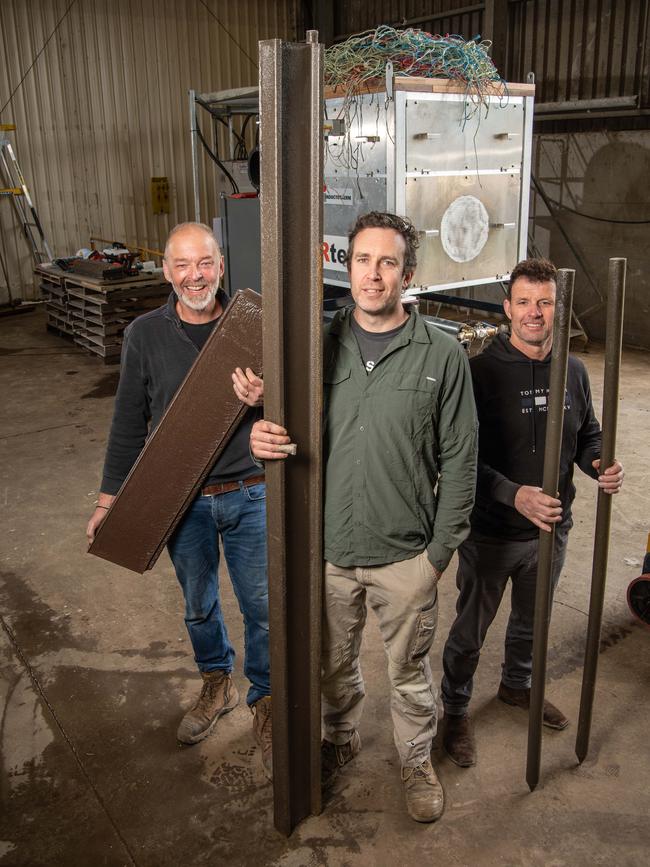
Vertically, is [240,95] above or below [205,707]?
above

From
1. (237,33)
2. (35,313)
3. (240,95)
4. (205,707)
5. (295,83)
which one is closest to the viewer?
(295,83)

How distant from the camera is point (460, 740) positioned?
2816 mm

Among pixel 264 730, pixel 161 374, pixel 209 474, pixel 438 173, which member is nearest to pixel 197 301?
pixel 161 374

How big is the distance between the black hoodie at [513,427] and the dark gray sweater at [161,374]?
0.79 meters

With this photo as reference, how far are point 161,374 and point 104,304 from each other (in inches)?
245

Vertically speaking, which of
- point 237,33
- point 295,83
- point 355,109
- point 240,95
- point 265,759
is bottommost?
point 265,759

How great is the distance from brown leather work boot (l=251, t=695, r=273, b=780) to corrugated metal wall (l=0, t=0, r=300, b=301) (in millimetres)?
10008

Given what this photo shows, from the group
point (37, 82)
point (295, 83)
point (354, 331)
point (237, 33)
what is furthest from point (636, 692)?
point (237, 33)

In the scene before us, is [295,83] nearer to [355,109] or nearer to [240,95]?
[355,109]

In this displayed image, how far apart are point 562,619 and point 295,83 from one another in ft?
9.24

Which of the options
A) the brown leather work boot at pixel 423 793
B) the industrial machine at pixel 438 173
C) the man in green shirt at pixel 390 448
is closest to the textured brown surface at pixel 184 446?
the man in green shirt at pixel 390 448

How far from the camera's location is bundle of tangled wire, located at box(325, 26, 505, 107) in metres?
5.18

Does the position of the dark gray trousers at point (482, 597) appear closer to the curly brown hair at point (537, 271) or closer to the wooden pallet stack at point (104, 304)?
the curly brown hair at point (537, 271)

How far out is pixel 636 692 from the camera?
317 cm
